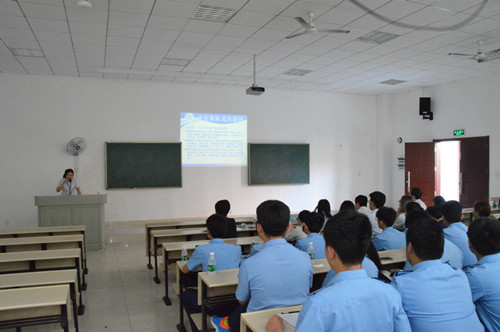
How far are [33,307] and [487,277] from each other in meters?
2.82

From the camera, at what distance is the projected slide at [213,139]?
29.9 ft

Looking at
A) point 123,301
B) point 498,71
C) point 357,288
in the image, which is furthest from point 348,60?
point 357,288

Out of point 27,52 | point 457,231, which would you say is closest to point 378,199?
point 457,231

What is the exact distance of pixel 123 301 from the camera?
4531 mm

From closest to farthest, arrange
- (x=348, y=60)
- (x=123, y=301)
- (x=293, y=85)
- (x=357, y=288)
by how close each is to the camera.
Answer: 1. (x=357, y=288)
2. (x=123, y=301)
3. (x=348, y=60)
4. (x=293, y=85)

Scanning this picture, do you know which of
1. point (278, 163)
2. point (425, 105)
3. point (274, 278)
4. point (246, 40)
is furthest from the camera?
point (278, 163)

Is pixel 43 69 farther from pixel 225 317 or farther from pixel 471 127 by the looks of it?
pixel 471 127

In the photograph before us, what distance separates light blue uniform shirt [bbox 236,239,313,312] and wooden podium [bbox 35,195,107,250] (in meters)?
5.51

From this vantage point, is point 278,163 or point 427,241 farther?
point 278,163

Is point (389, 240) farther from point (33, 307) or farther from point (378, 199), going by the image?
point (33, 307)

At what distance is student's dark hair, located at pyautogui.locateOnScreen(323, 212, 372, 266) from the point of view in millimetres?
1484

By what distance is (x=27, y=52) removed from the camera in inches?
256

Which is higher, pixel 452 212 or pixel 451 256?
pixel 452 212

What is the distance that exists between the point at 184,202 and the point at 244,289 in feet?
22.9
